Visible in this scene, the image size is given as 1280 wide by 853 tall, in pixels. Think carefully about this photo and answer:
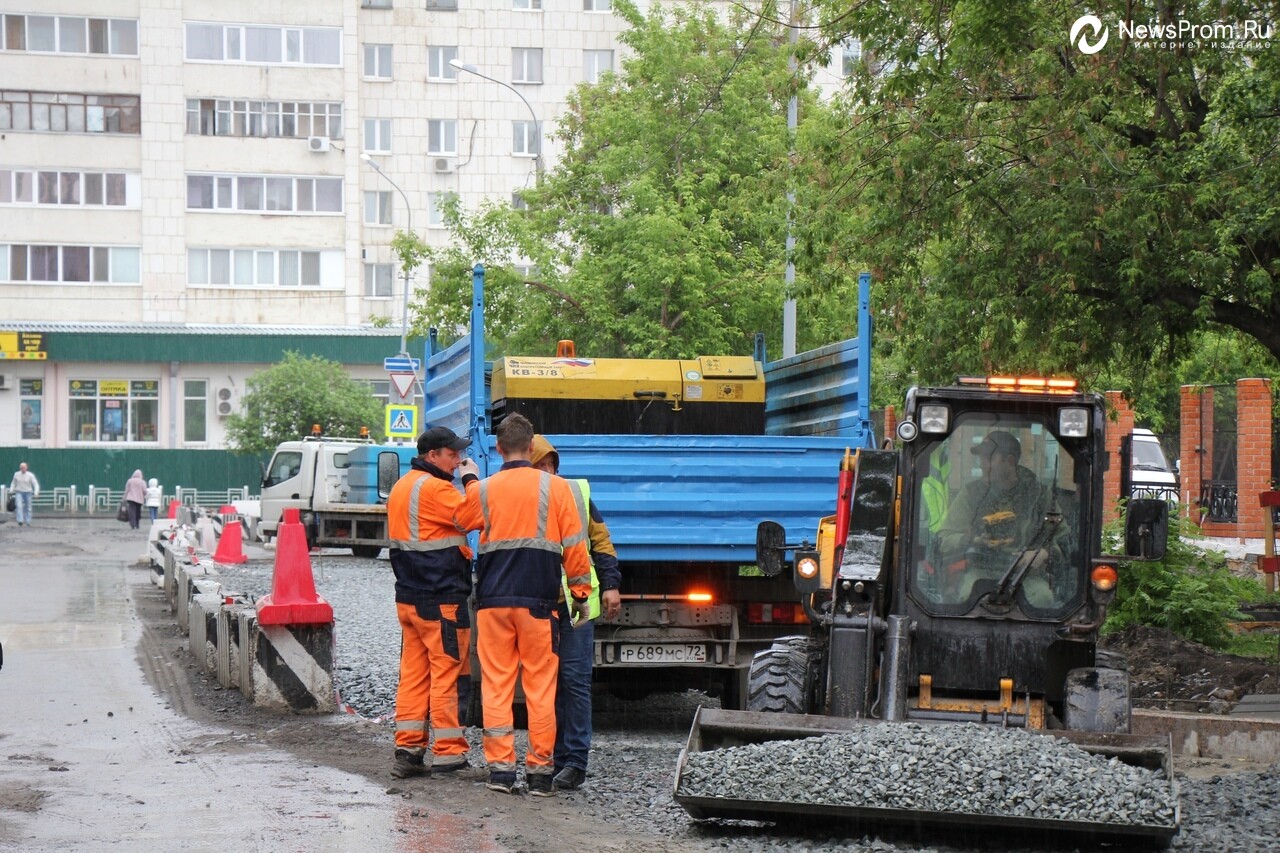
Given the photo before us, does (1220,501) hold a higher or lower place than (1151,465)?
lower

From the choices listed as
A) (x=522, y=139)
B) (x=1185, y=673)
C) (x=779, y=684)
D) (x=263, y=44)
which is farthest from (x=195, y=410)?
(x=779, y=684)

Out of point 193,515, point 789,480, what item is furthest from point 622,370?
point 193,515

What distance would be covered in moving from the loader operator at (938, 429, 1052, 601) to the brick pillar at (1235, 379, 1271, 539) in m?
15.9

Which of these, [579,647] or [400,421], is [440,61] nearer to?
[400,421]

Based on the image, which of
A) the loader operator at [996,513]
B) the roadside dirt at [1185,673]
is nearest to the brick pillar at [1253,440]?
the roadside dirt at [1185,673]

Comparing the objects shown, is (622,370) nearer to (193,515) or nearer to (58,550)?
(193,515)

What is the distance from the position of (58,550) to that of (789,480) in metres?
24.6

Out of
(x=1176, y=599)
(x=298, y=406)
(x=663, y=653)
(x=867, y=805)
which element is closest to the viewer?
(x=867, y=805)

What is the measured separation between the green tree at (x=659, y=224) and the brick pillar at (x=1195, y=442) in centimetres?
594

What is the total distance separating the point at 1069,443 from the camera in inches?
295

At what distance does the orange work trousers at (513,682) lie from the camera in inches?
308

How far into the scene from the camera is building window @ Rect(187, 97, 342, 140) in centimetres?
4909

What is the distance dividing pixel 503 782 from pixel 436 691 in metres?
0.77

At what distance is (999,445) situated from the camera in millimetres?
7559
